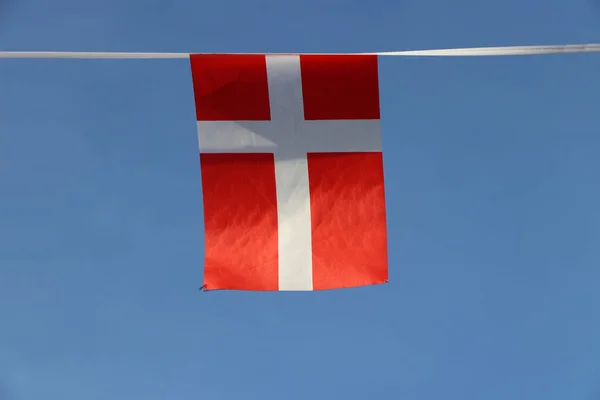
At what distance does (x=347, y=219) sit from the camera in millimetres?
5574

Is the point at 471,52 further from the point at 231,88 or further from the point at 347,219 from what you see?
the point at 231,88

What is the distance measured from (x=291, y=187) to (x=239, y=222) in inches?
24.0

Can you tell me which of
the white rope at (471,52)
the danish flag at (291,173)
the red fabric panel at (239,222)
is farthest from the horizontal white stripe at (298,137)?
the white rope at (471,52)

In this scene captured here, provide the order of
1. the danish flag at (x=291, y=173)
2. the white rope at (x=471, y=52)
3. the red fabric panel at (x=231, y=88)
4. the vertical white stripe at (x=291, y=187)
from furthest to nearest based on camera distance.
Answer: the vertical white stripe at (x=291, y=187) < the danish flag at (x=291, y=173) < the red fabric panel at (x=231, y=88) < the white rope at (x=471, y=52)

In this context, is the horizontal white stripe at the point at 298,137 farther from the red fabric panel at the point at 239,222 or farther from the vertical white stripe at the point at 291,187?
the red fabric panel at the point at 239,222

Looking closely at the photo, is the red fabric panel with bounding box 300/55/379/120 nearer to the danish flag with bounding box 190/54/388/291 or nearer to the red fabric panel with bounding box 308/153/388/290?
the danish flag with bounding box 190/54/388/291

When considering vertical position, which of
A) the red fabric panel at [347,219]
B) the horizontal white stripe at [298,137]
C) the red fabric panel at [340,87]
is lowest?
the red fabric panel at [347,219]

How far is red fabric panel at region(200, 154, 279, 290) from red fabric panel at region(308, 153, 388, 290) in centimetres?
43

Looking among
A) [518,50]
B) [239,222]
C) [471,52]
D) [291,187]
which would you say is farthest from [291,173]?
[518,50]

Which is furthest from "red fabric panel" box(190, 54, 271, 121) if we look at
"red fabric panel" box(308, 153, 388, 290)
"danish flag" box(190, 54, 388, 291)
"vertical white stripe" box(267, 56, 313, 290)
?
"red fabric panel" box(308, 153, 388, 290)

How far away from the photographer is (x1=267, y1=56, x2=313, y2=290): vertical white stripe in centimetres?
554

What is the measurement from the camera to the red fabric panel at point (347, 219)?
5496mm

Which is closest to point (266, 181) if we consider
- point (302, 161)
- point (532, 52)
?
point (302, 161)

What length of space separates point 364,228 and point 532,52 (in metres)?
2.10
